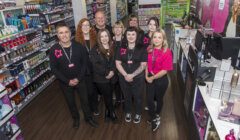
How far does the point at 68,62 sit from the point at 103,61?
548 millimetres

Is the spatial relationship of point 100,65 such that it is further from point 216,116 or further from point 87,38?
point 216,116

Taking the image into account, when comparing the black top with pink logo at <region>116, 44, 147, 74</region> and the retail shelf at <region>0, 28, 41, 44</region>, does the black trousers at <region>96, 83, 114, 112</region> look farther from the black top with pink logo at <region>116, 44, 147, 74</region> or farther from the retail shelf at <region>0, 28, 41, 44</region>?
the retail shelf at <region>0, 28, 41, 44</region>

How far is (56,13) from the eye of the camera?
608 centimetres

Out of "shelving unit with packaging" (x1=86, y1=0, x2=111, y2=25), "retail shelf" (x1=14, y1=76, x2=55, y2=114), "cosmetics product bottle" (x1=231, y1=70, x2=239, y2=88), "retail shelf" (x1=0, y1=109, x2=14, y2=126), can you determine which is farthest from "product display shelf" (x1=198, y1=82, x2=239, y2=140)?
"shelving unit with packaging" (x1=86, y1=0, x2=111, y2=25)

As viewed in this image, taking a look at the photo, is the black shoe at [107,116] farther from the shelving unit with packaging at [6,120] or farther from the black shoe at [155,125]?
the shelving unit with packaging at [6,120]

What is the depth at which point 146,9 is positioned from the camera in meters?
8.48

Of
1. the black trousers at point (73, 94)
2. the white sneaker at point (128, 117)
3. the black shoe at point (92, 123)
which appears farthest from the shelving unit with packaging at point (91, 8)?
the white sneaker at point (128, 117)

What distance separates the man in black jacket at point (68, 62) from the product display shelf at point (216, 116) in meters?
1.85

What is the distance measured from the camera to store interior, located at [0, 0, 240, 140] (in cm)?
252

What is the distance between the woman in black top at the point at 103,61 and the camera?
3152 millimetres

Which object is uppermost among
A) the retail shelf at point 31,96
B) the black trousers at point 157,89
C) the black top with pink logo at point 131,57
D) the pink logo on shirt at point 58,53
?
the pink logo on shirt at point 58,53

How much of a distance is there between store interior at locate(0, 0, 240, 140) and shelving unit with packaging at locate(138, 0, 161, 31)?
2.26 metres

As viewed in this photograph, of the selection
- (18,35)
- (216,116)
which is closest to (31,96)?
(18,35)

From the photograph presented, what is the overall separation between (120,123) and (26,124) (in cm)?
186
